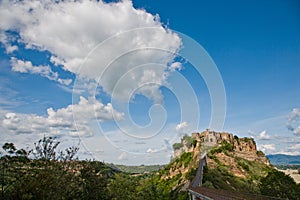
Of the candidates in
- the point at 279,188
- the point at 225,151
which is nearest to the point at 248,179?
the point at 225,151

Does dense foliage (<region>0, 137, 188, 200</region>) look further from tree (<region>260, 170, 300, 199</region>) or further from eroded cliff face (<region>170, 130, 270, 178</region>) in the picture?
eroded cliff face (<region>170, 130, 270, 178</region>)

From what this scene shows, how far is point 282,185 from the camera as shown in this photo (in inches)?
1852

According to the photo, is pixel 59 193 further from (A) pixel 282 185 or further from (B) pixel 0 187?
(A) pixel 282 185

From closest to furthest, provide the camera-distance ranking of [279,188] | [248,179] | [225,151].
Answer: [279,188]
[248,179]
[225,151]

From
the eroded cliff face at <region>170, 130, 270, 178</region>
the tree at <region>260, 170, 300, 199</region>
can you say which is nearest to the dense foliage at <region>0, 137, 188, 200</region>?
the tree at <region>260, 170, 300, 199</region>

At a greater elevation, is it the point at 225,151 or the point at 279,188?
the point at 225,151

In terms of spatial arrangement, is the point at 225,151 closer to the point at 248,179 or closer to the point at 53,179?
the point at 248,179

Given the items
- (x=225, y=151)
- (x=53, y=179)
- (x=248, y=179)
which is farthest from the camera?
(x=225, y=151)

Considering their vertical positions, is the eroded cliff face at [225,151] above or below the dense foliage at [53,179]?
above

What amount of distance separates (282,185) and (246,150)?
60002 mm

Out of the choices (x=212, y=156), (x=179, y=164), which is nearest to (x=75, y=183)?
(x=212, y=156)

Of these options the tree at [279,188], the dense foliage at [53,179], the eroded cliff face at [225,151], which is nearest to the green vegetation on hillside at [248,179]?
the tree at [279,188]

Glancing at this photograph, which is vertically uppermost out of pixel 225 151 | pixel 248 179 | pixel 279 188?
pixel 225 151

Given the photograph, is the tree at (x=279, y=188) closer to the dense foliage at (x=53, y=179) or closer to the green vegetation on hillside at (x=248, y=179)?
the green vegetation on hillside at (x=248, y=179)
